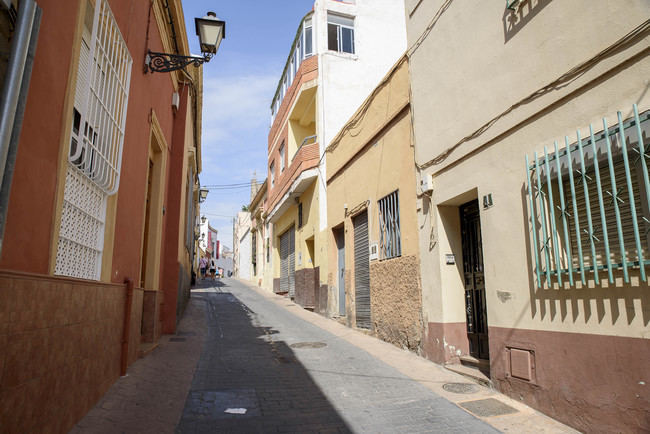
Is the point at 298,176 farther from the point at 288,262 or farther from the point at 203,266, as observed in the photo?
the point at 203,266

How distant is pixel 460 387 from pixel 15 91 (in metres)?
5.56

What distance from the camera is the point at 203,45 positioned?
668cm

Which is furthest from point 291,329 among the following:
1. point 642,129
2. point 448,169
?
point 642,129

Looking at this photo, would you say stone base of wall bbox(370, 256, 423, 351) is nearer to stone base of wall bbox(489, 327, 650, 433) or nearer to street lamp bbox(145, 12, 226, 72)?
stone base of wall bbox(489, 327, 650, 433)

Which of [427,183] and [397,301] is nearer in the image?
[427,183]

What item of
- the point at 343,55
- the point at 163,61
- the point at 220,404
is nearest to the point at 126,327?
the point at 220,404

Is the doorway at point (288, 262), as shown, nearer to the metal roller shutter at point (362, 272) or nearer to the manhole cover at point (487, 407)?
the metal roller shutter at point (362, 272)

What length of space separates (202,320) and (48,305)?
8.45 metres

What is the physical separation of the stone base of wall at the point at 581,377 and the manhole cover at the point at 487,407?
24 cm

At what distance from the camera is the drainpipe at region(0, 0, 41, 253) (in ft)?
7.33

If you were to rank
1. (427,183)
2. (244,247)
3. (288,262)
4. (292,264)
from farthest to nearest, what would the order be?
(244,247) < (288,262) < (292,264) < (427,183)

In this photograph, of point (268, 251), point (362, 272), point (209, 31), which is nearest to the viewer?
point (209, 31)

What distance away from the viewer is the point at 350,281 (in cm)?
1097

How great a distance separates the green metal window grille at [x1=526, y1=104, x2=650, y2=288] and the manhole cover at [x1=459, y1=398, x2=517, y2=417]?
1.43 m
